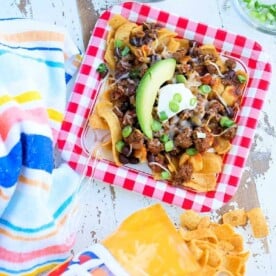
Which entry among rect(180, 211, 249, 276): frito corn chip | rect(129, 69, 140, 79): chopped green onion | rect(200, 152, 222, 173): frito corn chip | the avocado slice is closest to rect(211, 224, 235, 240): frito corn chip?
rect(180, 211, 249, 276): frito corn chip

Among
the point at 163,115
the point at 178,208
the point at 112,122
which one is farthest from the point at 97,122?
the point at 178,208

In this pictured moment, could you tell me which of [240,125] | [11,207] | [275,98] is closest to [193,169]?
[240,125]

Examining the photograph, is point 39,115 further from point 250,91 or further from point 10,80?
point 250,91

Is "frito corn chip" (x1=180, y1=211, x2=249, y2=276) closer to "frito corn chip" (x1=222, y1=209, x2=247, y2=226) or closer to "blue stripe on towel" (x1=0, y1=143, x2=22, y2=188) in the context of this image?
"frito corn chip" (x1=222, y1=209, x2=247, y2=226)

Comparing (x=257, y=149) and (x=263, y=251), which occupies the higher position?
(x=257, y=149)

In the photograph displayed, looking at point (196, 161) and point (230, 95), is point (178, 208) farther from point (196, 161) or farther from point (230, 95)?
point (230, 95)

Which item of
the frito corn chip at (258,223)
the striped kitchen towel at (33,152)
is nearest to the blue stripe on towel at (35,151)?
the striped kitchen towel at (33,152)

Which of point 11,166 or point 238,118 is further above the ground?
point 238,118
